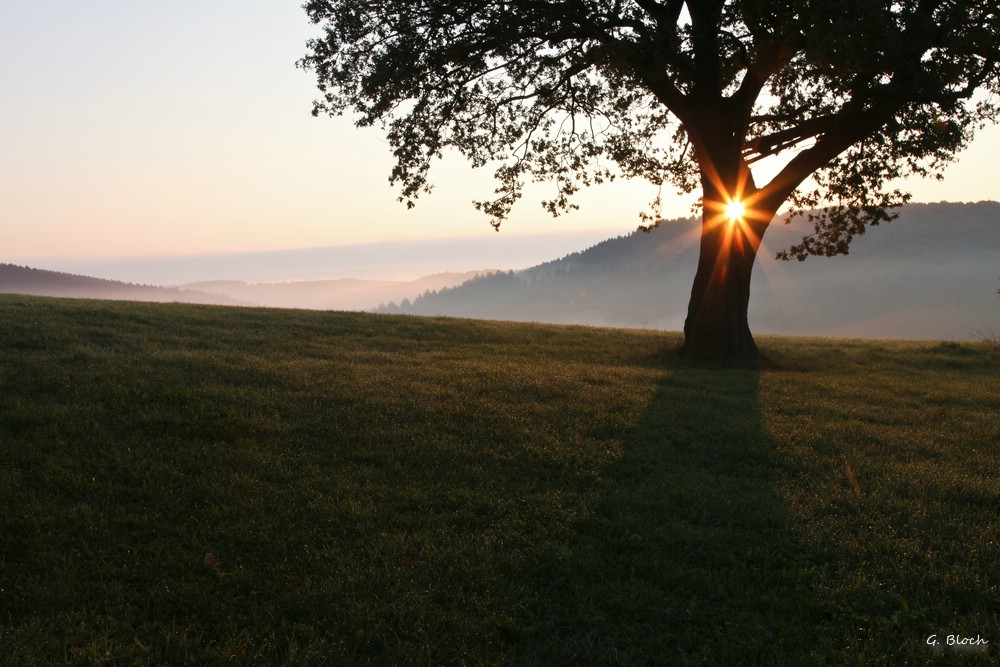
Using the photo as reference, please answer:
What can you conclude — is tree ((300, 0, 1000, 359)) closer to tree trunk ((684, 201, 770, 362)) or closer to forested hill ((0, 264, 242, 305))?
tree trunk ((684, 201, 770, 362))

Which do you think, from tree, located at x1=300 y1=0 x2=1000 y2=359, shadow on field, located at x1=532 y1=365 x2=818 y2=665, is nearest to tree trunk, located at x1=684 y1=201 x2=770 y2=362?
tree, located at x1=300 y1=0 x2=1000 y2=359

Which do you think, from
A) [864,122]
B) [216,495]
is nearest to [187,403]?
[216,495]

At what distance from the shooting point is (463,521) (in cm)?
756

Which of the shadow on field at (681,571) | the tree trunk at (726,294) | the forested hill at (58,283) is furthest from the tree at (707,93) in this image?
the forested hill at (58,283)

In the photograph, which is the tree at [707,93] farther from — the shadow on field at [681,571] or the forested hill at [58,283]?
the forested hill at [58,283]

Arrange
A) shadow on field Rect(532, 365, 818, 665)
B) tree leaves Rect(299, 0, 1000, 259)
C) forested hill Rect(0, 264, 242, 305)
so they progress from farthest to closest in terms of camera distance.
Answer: forested hill Rect(0, 264, 242, 305) < tree leaves Rect(299, 0, 1000, 259) < shadow on field Rect(532, 365, 818, 665)

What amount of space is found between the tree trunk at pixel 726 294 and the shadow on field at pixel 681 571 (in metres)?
9.74

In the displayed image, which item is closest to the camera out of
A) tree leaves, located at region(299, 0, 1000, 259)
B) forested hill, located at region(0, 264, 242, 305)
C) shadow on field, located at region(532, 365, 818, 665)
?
shadow on field, located at region(532, 365, 818, 665)

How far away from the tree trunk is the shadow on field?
974 cm

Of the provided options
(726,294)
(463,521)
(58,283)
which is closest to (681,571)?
(463,521)

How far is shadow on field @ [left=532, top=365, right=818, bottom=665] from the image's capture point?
18.1 feet

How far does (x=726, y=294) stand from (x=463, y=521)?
1467 centimetres

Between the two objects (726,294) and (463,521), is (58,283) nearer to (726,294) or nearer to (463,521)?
(726,294)

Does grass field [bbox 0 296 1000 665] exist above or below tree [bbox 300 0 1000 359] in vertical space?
below
